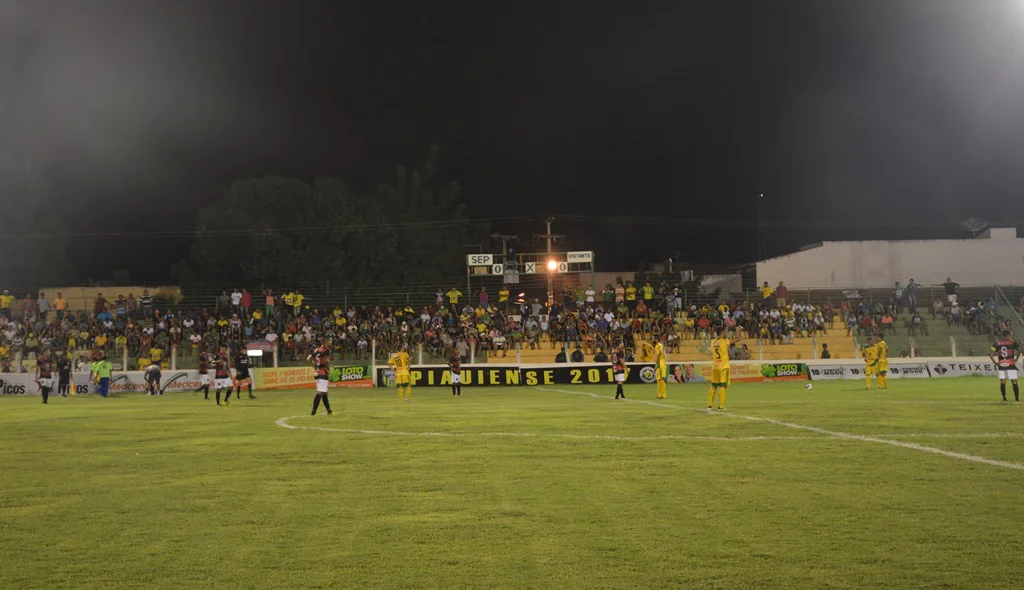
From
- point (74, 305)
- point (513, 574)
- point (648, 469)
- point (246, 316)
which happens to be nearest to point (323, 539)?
point (513, 574)

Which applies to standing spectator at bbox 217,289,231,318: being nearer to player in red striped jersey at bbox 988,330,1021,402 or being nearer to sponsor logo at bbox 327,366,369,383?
sponsor logo at bbox 327,366,369,383

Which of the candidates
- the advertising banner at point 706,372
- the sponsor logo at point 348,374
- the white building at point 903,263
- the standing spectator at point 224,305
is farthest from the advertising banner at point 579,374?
the white building at point 903,263

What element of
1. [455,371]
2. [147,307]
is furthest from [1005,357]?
[147,307]

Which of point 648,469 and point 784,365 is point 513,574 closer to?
point 648,469

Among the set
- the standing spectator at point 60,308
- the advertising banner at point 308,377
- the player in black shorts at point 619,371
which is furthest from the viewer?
the standing spectator at point 60,308

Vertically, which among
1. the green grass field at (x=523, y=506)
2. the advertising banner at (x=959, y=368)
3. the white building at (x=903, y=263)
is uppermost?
the white building at (x=903, y=263)

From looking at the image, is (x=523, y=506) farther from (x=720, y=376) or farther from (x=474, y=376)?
(x=474, y=376)

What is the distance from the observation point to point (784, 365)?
40.5 meters

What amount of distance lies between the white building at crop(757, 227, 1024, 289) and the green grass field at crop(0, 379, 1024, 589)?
40898mm

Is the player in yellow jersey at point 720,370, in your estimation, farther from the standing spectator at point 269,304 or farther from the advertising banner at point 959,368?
the standing spectator at point 269,304

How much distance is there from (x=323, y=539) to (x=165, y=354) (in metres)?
35.4

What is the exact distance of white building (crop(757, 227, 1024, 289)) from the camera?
5662cm

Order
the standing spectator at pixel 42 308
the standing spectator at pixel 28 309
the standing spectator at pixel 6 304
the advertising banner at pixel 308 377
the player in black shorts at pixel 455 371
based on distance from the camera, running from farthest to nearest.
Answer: the standing spectator at pixel 42 308 → the standing spectator at pixel 28 309 → the standing spectator at pixel 6 304 → the advertising banner at pixel 308 377 → the player in black shorts at pixel 455 371

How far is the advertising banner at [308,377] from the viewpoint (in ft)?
129
